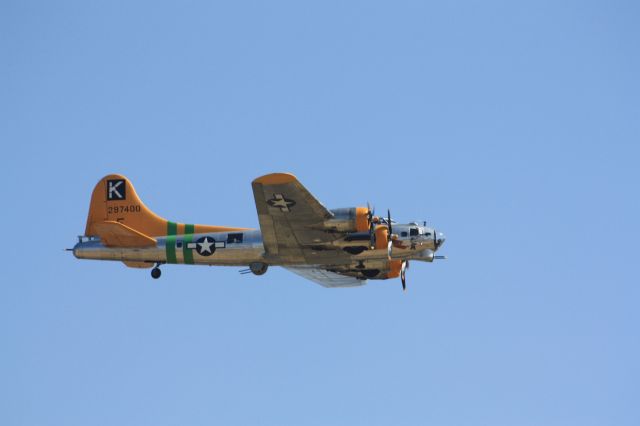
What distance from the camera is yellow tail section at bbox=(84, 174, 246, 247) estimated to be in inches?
1684

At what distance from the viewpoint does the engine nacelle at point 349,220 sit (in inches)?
1581

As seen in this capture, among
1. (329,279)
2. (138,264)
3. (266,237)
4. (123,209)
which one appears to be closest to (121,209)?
(123,209)

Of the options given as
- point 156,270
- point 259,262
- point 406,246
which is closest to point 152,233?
point 156,270

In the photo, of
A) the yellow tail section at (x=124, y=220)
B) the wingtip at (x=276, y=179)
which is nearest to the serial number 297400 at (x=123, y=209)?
the yellow tail section at (x=124, y=220)

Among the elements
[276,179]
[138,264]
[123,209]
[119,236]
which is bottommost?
[138,264]

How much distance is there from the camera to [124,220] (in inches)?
1773

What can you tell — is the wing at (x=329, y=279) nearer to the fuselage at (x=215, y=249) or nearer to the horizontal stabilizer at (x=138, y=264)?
the fuselage at (x=215, y=249)

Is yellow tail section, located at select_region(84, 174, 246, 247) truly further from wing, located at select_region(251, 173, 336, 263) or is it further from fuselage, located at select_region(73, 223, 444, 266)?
wing, located at select_region(251, 173, 336, 263)

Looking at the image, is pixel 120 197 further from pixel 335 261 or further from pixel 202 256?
pixel 335 261

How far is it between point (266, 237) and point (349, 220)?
3.55 m

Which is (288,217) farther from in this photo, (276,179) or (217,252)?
(217,252)

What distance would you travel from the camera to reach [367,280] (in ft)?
158

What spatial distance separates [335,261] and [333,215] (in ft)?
9.87

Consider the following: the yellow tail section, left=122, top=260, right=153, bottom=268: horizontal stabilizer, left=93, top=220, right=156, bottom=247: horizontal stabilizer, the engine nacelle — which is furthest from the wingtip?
left=122, top=260, right=153, bottom=268: horizontal stabilizer
